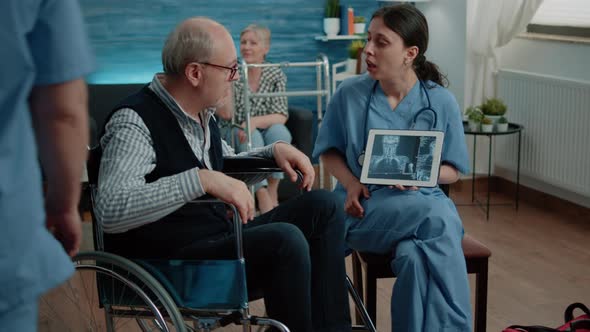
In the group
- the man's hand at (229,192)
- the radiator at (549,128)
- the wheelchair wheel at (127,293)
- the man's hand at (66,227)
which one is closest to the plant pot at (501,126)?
the radiator at (549,128)

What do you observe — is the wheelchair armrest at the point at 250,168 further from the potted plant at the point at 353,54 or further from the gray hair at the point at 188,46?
the potted plant at the point at 353,54

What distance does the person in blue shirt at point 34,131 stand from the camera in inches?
41.2

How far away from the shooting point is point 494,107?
454 centimetres

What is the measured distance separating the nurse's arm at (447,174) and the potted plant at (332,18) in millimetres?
3061

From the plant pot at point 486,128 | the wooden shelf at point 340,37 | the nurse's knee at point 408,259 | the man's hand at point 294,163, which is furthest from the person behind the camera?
the wooden shelf at point 340,37

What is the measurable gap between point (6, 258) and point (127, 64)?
4.47 meters

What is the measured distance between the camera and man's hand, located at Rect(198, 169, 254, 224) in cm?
182

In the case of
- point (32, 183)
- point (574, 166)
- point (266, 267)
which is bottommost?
point (574, 166)

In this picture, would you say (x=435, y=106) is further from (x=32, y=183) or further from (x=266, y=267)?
(x=32, y=183)

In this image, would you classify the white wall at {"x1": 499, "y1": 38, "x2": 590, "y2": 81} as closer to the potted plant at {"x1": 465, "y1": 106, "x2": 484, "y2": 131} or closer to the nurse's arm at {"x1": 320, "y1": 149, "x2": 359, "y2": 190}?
the potted plant at {"x1": 465, "y1": 106, "x2": 484, "y2": 131}

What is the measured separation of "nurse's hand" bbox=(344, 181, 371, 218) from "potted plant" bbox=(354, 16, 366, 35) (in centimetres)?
318

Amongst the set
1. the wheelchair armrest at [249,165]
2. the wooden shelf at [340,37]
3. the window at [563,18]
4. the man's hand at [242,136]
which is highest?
the window at [563,18]

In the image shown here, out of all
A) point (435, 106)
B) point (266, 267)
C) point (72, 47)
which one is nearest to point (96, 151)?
point (266, 267)

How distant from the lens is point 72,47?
43.9 inches
